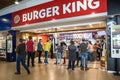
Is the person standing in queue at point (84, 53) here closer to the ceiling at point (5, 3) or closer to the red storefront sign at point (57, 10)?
the red storefront sign at point (57, 10)

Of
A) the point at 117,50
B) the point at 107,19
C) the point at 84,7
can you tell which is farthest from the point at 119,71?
the point at 84,7

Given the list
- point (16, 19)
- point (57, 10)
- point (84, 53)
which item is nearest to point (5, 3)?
point (16, 19)

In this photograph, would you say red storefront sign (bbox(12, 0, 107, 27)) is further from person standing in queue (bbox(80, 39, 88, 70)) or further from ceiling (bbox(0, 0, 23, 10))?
person standing in queue (bbox(80, 39, 88, 70))

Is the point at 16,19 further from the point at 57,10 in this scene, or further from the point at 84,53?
the point at 84,53

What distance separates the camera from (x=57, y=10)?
35.2ft

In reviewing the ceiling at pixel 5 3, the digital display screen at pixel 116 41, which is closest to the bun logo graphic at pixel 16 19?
the ceiling at pixel 5 3

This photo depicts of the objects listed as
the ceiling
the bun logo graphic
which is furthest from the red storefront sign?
the ceiling

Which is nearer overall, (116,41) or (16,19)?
(116,41)

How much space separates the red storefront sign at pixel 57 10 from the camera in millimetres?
8930

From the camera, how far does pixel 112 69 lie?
8508 millimetres

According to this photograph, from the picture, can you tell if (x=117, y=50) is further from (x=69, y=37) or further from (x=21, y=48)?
(x=69, y=37)

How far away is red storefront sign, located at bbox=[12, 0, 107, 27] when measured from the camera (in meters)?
8.93

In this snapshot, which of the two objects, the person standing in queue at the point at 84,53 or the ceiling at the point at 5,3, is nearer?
the person standing in queue at the point at 84,53

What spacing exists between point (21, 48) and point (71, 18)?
3221mm
